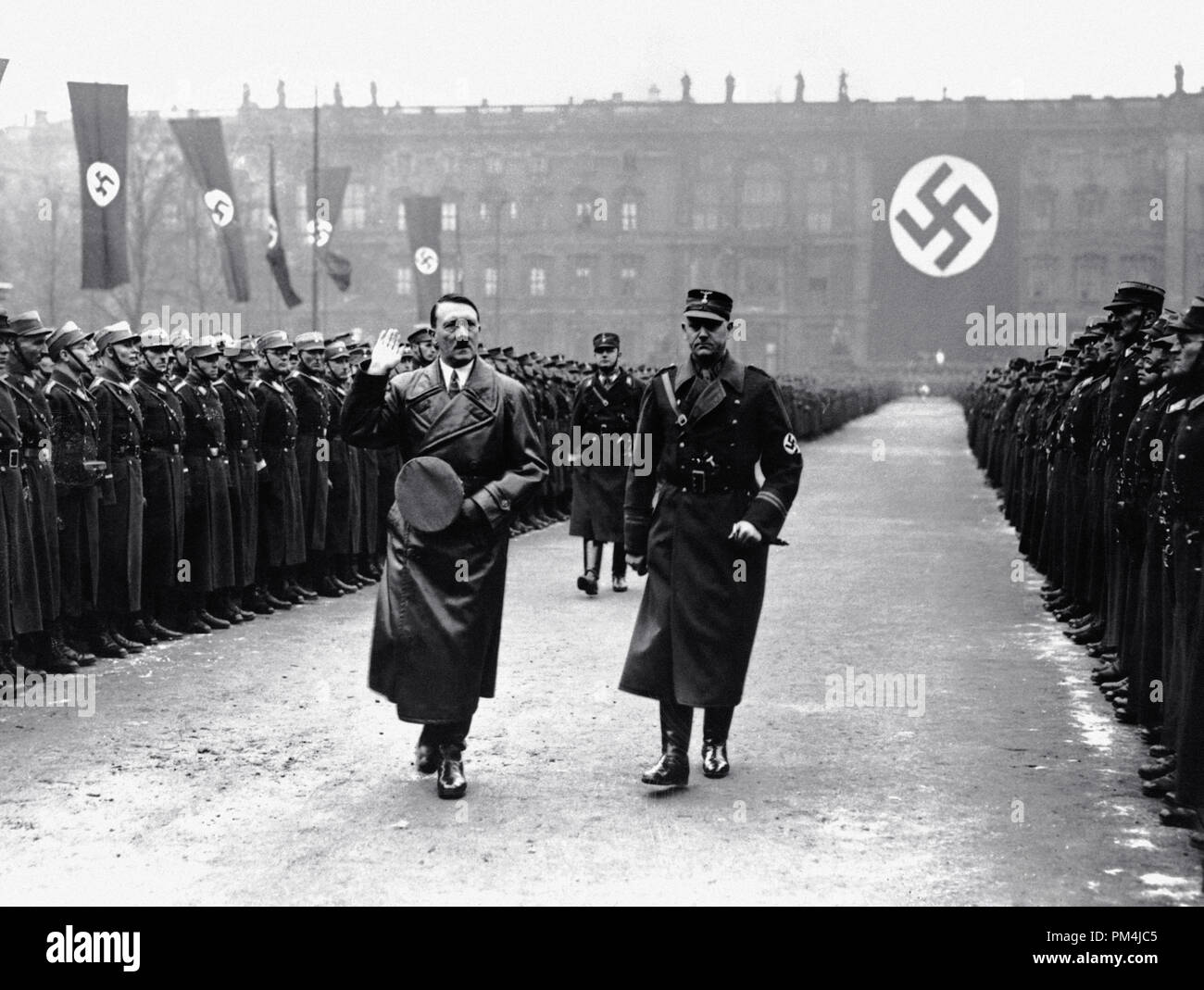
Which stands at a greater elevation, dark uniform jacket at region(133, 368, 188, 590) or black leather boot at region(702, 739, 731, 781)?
dark uniform jacket at region(133, 368, 188, 590)

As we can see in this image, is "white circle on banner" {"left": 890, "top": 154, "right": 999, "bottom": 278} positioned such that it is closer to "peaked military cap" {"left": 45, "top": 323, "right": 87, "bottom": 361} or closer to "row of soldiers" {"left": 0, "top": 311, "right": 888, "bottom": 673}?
"row of soldiers" {"left": 0, "top": 311, "right": 888, "bottom": 673}

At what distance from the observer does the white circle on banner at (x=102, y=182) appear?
17.0 meters

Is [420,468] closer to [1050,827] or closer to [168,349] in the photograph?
[1050,827]

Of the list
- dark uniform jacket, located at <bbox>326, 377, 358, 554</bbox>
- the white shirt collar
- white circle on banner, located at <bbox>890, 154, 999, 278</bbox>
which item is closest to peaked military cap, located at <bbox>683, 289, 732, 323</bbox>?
the white shirt collar

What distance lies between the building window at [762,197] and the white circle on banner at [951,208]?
19.6ft

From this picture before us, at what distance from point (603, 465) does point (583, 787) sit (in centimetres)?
608

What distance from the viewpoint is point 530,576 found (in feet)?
43.3

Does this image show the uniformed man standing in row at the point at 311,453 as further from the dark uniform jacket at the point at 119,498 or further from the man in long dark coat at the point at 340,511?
the dark uniform jacket at the point at 119,498

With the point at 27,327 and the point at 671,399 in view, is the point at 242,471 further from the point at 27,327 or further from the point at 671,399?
the point at 671,399

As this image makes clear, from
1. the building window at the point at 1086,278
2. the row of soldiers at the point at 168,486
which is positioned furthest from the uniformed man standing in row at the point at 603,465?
the building window at the point at 1086,278

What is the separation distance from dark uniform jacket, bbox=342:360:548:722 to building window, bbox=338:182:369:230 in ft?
271

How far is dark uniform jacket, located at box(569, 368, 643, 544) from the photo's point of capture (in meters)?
12.1

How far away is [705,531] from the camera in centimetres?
634

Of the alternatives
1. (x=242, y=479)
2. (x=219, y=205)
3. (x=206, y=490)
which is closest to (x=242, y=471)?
(x=242, y=479)
